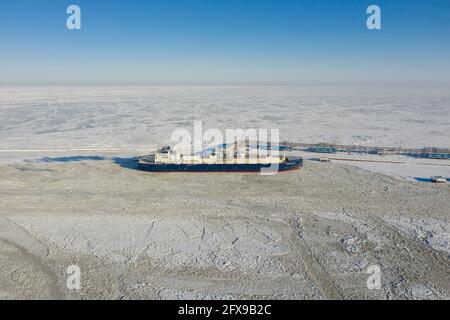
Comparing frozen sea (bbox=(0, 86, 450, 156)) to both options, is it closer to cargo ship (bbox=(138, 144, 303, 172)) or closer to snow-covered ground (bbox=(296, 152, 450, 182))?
snow-covered ground (bbox=(296, 152, 450, 182))

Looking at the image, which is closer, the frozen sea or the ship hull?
the ship hull

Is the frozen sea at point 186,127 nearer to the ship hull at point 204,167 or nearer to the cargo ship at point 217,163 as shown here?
the cargo ship at point 217,163

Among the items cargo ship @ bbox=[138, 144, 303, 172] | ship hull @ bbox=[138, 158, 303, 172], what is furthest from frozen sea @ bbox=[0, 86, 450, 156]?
ship hull @ bbox=[138, 158, 303, 172]

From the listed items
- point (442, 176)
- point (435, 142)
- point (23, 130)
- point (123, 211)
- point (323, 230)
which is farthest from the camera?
point (23, 130)

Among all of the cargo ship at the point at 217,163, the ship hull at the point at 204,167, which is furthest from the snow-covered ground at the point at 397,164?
the ship hull at the point at 204,167

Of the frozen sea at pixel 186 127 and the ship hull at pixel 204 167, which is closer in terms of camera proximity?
the ship hull at pixel 204 167

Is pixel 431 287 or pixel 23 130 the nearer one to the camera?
pixel 431 287

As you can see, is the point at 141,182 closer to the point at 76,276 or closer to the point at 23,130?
the point at 76,276

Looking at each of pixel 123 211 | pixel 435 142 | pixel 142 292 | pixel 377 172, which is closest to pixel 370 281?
pixel 142 292
